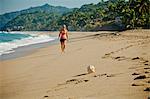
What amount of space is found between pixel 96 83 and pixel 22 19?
570 ft

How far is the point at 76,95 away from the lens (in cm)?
518

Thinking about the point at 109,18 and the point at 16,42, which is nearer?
the point at 16,42

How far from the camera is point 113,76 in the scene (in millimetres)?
6348

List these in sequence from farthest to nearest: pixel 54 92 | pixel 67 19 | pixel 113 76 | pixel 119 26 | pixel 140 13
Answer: pixel 67 19, pixel 119 26, pixel 140 13, pixel 113 76, pixel 54 92

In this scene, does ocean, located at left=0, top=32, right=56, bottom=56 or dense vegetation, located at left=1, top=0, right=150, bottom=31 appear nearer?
ocean, located at left=0, top=32, right=56, bottom=56

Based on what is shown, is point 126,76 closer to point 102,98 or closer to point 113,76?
point 113,76

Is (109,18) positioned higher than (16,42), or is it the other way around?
(109,18)

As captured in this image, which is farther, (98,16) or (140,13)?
(98,16)

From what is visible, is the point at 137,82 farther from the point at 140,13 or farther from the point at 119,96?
the point at 140,13

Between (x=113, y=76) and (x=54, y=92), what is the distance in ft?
4.01

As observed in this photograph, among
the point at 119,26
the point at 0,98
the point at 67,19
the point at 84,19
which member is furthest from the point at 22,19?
the point at 0,98

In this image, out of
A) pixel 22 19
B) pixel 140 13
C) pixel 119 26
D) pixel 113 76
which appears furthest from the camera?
pixel 22 19

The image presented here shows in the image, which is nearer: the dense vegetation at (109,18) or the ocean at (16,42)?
the ocean at (16,42)

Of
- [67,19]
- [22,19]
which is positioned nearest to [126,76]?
[67,19]
